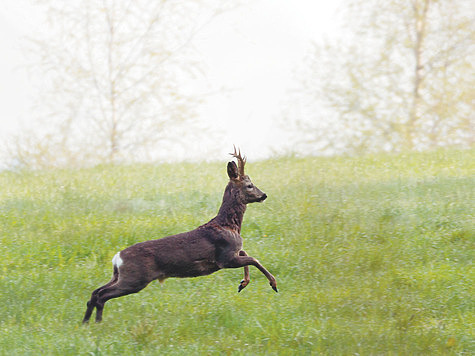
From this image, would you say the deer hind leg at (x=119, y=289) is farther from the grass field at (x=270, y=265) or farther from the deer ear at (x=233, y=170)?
the deer ear at (x=233, y=170)

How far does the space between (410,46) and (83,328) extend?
2495cm

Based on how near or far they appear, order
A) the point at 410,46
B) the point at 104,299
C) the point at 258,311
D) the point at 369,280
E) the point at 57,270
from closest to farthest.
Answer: the point at 104,299 < the point at 258,311 < the point at 369,280 < the point at 57,270 < the point at 410,46

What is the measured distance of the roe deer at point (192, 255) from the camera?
6594 mm

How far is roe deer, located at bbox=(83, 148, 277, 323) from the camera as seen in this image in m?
6.59

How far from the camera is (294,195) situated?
12047 millimetres

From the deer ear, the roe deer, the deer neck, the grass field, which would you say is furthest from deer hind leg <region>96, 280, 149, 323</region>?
the deer ear

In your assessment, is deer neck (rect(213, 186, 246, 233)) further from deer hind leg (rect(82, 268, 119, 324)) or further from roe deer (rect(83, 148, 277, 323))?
deer hind leg (rect(82, 268, 119, 324))

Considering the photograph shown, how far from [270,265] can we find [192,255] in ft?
9.54

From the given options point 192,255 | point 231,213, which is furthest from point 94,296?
point 231,213

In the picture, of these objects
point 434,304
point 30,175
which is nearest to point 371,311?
point 434,304

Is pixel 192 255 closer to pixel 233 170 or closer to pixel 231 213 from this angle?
pixel 231 213

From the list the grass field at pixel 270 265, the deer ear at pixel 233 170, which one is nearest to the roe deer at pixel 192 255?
the deer ear at pixel 233 170

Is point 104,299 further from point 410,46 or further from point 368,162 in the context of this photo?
point 410,46

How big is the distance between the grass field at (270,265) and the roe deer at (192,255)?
63 cm
